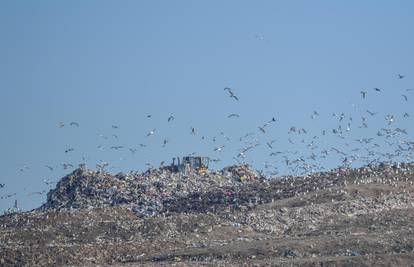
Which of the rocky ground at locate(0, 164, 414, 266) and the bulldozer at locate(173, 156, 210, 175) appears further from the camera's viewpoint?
the bulldozer at locate(173, 156, 210, 175)

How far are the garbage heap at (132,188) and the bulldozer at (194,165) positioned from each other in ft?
2.09

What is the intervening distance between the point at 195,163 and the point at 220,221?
14003mm

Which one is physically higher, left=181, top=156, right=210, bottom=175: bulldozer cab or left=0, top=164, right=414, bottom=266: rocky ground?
left=181, top=156, right=210, bottom=175: bulldozer cab

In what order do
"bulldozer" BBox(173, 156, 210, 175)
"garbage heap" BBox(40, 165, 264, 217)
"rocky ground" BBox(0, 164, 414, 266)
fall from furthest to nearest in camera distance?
"bulldozer" BBox(173, 156, 210, 175)
"garbage heap" BBox(40, 165, 264, 217)
"rocky ground" BBox(0, 164, 414, 266)

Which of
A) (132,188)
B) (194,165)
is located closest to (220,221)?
(132,188)

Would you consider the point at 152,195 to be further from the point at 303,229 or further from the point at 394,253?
the point at 394,253

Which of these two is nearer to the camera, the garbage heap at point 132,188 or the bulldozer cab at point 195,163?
the garbage heap at point 132,188

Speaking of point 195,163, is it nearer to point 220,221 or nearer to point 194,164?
point 194,164

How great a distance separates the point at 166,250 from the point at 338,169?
14.3 metres

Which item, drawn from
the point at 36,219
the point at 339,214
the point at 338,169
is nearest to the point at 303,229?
the point at 339,214

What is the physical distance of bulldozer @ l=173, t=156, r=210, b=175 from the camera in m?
43.2

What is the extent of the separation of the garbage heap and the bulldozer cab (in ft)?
4.22

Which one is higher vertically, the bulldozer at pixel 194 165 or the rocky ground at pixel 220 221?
the bulldozer at pixel 194 165

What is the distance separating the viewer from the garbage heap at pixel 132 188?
37156 millimetres
